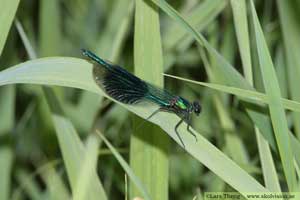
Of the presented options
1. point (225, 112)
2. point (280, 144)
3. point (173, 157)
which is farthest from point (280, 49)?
point (280, 144)

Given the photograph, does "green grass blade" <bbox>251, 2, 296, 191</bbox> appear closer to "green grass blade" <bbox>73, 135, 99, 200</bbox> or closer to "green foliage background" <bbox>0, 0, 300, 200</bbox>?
"green foliage background" <bbox>0, 0, 300, 200</bbox>

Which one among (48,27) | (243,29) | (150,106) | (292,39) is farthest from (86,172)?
(48,27)

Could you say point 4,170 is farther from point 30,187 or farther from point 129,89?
point 129,89

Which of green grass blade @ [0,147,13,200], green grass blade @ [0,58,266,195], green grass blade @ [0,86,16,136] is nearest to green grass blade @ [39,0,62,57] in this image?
green grass blade @ [0,86,16,136]

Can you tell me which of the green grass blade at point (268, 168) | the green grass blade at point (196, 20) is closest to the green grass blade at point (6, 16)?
the green grass blade at point (196, 20)

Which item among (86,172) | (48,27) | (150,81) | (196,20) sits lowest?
(86,172)

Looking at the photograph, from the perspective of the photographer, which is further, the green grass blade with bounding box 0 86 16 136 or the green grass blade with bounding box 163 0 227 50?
the green grass blade with bounding box 0 86 16 136

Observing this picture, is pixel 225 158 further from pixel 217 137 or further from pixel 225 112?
pixel 217 137
